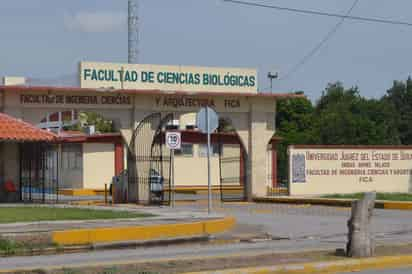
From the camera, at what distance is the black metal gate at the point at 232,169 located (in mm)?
37156

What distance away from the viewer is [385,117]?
6894 cm

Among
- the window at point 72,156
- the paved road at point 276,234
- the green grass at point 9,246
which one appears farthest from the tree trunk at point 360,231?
the window at point 72,156

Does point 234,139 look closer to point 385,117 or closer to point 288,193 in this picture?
point 288,193

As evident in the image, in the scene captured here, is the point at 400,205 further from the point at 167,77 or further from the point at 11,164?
the point at 11,164

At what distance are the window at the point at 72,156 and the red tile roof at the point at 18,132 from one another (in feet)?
61.8

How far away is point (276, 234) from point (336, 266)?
7524 mm

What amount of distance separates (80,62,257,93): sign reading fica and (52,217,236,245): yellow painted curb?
44.7ft

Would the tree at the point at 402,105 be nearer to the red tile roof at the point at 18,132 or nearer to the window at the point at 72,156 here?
the window at the point at 72,156

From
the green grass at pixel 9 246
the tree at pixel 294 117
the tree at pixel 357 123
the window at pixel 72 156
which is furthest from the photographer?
the tree at pixel 294 117

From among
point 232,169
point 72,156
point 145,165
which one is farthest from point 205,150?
point 145,165

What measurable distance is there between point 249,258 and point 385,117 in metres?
56.4

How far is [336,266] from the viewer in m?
13.6

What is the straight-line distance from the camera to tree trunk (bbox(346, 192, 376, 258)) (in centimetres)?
1446

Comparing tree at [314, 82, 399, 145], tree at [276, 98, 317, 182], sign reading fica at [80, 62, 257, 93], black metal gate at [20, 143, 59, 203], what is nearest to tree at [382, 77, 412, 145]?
tree at [314, 82, 399, 145]
